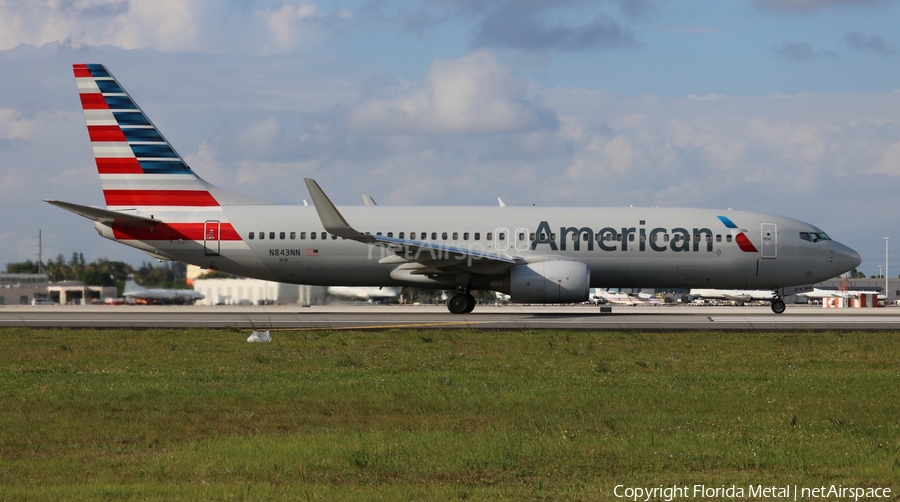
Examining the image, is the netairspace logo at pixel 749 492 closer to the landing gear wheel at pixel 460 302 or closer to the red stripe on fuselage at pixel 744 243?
the landing gear wheel at pixel 460 302

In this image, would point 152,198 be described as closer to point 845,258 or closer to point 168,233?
point 168,233

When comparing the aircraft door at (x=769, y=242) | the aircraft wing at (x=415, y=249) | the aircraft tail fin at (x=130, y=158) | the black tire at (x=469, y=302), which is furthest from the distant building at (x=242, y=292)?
the aircraft door at (x=769, y=242)

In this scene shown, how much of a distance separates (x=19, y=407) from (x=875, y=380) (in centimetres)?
1111

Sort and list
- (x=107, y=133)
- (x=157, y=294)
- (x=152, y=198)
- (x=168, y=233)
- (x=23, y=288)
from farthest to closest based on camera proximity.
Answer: (x=23, y=288) < (x=157, y=294) < (x=107, y=133) < (x=152, y=198) < (x=168, y=233)

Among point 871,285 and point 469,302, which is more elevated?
point 871,285

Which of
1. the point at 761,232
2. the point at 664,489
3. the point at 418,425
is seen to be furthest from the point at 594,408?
the point at 761,232

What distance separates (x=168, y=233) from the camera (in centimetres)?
3206

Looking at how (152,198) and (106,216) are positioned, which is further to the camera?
(152,198)

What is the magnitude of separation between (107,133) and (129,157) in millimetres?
1145

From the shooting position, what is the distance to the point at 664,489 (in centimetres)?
705

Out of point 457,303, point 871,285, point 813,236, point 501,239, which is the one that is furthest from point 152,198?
point 871,285

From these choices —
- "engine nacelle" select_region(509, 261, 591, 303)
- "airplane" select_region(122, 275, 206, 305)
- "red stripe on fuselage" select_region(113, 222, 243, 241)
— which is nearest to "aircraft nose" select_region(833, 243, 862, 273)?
"engine nacelle" select_region(509, 261, 591, 303)

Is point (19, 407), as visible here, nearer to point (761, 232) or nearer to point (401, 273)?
point (401, 273)

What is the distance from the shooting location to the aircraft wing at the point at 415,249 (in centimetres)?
2845
